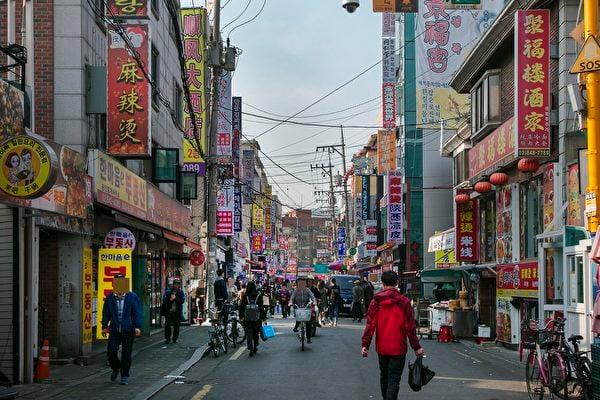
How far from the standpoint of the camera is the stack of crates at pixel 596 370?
34.0 ft

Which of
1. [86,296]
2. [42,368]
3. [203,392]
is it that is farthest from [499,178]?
[42,368]

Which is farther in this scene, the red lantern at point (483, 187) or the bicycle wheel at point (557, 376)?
the red lantern at point (483, 187)

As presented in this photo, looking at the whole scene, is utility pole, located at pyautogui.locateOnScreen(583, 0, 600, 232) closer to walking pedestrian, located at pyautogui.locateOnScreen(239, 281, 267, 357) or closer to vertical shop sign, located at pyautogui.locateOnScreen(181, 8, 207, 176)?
walking pedestrian, located at pyautogui.locateOnScreen(239, 281, 267, 357)

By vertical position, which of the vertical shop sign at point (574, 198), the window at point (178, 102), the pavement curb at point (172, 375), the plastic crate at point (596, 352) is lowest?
the pavement curb at point (172, 375)

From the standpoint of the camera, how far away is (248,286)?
2023 cm

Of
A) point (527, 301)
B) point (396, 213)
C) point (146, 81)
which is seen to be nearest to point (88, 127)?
point (146, 81)

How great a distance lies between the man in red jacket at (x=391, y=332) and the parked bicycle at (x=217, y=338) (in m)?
9.27

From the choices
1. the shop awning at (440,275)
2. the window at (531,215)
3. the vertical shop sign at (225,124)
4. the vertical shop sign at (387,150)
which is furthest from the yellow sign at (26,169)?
the vertical shop sign at (387,150)

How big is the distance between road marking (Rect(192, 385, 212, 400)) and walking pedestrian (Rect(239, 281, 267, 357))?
5.19 metres

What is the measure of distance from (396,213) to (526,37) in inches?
1012

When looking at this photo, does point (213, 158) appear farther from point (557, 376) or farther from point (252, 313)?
point (557, 376)

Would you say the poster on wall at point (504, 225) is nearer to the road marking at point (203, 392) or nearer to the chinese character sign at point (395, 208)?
the road marking at point (203, 392)

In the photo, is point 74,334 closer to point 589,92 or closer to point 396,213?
point 589,92

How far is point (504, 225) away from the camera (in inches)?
974
